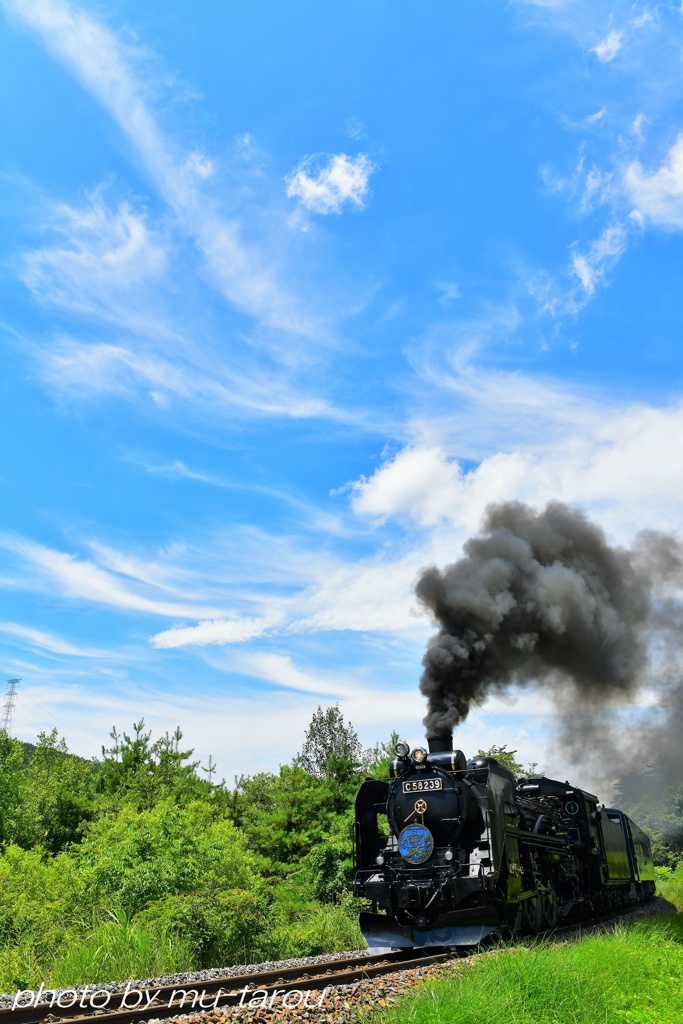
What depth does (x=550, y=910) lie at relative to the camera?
506 inches

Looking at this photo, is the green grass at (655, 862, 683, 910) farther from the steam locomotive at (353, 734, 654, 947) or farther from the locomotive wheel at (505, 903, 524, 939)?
the locomotive wheel at (505, 903, 524, 939)

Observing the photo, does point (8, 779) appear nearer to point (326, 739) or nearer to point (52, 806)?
point (52, 806)

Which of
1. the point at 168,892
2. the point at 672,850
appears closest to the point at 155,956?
the point at 168,892

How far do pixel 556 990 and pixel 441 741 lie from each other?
22.0 ft

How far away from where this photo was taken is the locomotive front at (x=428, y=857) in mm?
9812

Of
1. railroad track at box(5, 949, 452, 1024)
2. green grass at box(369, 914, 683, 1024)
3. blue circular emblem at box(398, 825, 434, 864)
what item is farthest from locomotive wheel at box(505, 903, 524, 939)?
railroad track at box(5, 949, 452, 1024)

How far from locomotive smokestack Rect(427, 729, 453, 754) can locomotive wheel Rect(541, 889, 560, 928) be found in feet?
9.31

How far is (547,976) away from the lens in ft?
22.9

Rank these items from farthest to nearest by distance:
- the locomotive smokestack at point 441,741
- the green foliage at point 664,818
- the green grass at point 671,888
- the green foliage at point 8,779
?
the green foliage at point 664,818
the green foliage at point 8,779
the green grass at point 671,888
the locomotive smokestack at point 441,741

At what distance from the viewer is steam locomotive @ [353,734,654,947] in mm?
9852

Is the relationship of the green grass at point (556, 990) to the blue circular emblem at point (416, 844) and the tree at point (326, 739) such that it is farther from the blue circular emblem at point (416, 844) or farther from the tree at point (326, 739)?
the tree at point (326, 739)

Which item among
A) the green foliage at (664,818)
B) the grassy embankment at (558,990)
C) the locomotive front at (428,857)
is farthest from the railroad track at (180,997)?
the green foliage at (664,818)

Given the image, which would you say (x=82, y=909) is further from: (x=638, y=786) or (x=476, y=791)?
(x=638, y=786)

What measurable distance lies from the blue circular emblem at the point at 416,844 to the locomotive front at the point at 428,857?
1 centimetres
